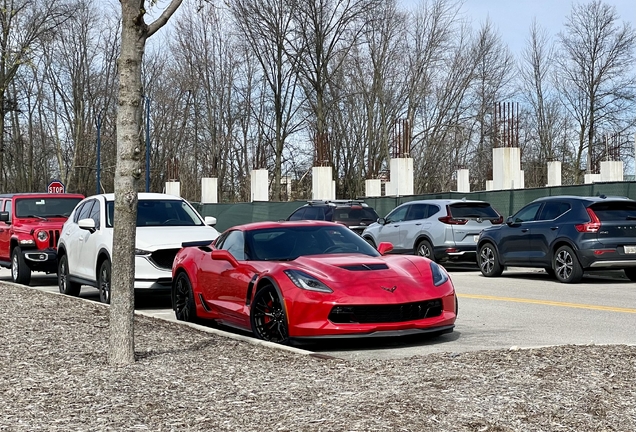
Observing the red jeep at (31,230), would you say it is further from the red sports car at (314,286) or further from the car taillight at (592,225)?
the car taillight at (592,225)

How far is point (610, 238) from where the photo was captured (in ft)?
59.4

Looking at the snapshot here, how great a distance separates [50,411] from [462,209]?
17.7m

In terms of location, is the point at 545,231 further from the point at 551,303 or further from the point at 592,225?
the point at 551,303

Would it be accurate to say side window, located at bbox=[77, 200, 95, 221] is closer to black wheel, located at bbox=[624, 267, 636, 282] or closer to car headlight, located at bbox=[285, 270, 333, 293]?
car headlight, located at bbox=[285, 270, 333, 293]

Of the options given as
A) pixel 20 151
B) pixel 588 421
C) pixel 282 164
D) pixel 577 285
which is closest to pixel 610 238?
pixel 577 285

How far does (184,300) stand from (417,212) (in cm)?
1271

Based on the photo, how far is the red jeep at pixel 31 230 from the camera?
1966 cm

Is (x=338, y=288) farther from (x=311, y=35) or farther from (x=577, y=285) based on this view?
(x=311, y=35)

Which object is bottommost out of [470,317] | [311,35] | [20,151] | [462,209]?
[470,317]

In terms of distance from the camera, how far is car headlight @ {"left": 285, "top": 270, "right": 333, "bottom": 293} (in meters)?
9.73

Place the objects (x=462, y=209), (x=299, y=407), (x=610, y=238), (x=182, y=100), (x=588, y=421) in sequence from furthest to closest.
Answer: (x=182, y=100) → (x=462, y=209) → (x=610, y=238) → (x=299, y=407) → (x=588, y=421)

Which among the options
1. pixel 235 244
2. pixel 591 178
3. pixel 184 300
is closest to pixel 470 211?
pixel 184 300

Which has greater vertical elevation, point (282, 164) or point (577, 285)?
point (282, 164)

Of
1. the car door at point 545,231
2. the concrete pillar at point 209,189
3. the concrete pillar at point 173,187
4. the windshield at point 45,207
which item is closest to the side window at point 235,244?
the car door at point 545,231
